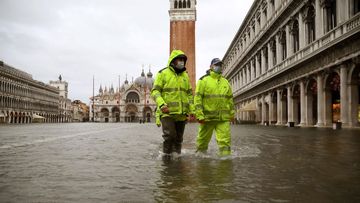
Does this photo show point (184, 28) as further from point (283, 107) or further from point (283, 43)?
point (283, 107)

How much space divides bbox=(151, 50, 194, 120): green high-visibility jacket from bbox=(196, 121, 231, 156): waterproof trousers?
47cm

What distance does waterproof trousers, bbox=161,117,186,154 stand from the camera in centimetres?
601

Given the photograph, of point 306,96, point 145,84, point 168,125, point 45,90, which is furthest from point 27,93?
point 168,125

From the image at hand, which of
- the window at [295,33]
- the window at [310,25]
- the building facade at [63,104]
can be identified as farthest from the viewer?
the building facade at [63,104]

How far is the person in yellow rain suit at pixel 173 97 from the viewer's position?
602 centimetres

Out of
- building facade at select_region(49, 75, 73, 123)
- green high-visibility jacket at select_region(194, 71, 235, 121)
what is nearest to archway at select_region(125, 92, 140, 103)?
building facade at select_region(49, 75, 73, 123)

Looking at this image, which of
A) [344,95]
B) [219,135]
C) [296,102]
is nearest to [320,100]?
[344,95]

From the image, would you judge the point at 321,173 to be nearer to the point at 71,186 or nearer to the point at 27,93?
the point at 71,186

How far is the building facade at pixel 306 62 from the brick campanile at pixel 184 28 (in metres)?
36.0

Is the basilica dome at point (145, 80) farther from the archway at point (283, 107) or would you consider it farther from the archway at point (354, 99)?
the archway at point (354, 99)

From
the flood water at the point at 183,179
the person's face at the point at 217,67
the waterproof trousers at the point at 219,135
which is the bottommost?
the flood water at the point at 183,179

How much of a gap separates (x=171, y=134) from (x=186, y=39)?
2830 inches

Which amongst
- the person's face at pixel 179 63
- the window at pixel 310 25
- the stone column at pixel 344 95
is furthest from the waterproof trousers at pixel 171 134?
the window at pixel 310 25

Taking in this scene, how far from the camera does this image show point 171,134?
603 cm
